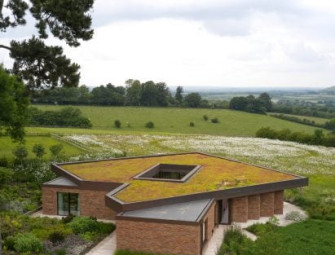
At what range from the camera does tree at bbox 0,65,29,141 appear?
946 inches

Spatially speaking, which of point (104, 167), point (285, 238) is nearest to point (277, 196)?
point (285, 238)

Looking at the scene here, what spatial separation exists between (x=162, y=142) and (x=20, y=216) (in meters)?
41.0

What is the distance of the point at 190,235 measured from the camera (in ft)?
74.8

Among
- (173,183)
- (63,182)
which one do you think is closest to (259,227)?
(173,183)

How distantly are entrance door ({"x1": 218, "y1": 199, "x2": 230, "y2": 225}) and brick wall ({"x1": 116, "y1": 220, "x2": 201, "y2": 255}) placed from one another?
6.80 m

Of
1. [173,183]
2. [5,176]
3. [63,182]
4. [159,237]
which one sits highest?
[173,183]

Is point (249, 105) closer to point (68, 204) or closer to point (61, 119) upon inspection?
point (61, 119)

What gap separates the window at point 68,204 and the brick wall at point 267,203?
519 inches

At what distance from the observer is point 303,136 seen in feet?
261

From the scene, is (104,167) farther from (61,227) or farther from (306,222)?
(306,222)

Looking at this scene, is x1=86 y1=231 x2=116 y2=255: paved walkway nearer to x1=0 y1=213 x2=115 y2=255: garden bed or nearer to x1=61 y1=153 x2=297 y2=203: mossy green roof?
x1=0 y1=213 x2=115 y2=255: garden bed

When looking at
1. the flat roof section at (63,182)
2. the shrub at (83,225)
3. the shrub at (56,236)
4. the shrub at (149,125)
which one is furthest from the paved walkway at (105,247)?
the shrub at (149,125)

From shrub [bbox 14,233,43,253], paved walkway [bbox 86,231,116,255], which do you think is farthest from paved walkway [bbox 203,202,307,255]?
shrub [bbox 14,233,43,253]

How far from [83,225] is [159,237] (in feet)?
19.8
